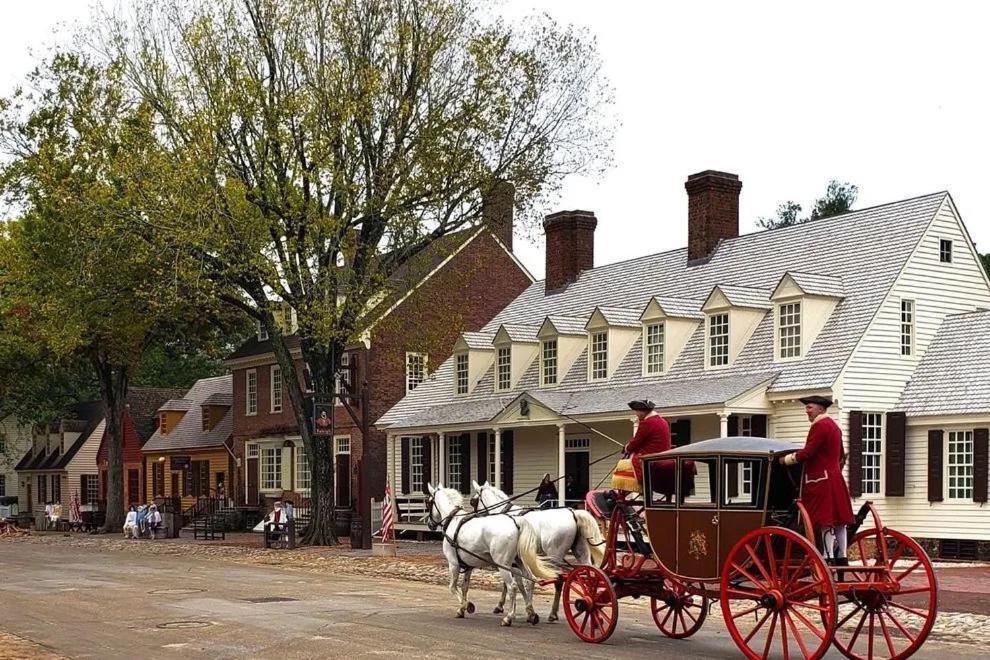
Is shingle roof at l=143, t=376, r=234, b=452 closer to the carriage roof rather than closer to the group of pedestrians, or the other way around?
the group of pedestrians

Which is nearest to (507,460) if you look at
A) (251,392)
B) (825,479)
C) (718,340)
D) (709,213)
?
(718,340)

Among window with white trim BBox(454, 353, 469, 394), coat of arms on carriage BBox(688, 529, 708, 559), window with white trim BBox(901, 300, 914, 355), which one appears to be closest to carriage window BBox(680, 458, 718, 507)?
coat of arms on carriage BBox(688, 529, 708, 559)

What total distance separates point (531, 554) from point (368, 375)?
29030 mm

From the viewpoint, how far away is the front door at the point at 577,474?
34219mm

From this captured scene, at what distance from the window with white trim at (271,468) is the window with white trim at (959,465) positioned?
2819 centimetres

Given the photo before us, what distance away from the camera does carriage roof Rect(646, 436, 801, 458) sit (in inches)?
466

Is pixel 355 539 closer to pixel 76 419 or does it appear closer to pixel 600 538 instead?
pixel 600 538

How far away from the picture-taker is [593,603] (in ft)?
44.0

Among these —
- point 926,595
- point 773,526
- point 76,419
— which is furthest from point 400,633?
point 76,419

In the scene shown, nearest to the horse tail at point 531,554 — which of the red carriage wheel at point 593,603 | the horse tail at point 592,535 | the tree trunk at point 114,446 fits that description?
the horse tail at point 592,535

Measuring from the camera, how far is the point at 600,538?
14.8 metres

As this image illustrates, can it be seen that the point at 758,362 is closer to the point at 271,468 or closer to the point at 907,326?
the point at 907,326

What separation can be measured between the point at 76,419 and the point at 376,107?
4601cm

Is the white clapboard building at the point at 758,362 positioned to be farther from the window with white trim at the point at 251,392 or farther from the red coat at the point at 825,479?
the red coat at the point at 825,479
